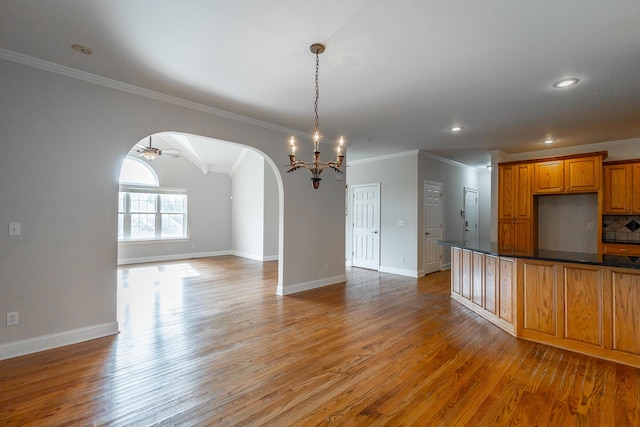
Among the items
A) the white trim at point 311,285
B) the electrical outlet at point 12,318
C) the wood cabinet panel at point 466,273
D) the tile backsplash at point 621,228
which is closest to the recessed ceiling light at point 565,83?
the wood cabinet panel at point 466,273

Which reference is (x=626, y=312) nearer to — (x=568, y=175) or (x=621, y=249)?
(x=621, y=249)

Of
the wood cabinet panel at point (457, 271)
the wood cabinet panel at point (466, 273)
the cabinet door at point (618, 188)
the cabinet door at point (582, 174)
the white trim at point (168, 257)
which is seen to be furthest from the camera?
the white trim at point (168, 257)

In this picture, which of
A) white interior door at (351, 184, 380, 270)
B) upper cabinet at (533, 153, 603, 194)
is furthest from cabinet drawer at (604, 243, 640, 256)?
white interior door at (351, 184, 380, 270)

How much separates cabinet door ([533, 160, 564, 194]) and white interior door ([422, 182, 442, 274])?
188 centimetres

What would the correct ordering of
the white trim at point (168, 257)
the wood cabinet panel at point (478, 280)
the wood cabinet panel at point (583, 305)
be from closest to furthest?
the wood cabinet panel at point (583, 305), the wood cabinet panel at point (478, 280), the white trim at point (168, 257)

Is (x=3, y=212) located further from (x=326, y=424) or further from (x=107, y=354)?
(x=326, y=424)

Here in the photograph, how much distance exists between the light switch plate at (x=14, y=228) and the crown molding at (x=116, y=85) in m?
1.49

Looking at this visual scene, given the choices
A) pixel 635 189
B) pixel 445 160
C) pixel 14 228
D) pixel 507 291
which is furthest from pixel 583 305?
pixel 14 228

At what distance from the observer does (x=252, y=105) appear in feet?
13.1

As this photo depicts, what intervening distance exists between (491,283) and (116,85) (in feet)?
16.2

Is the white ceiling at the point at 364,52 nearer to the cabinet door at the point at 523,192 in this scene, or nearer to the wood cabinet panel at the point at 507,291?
the cabinet door at the point at 523,192

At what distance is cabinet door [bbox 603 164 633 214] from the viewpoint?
5090mm

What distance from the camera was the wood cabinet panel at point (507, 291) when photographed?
3432mm

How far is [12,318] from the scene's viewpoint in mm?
2807
